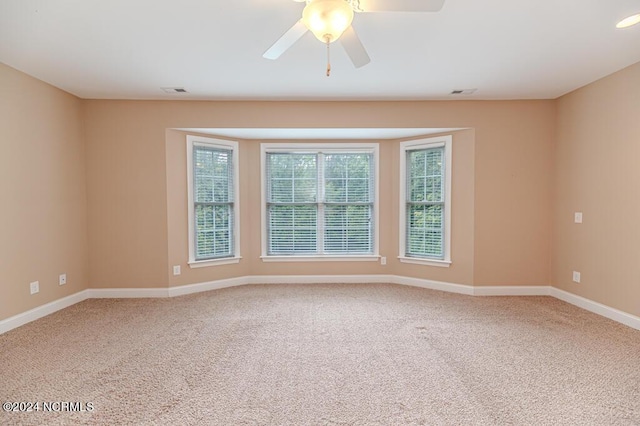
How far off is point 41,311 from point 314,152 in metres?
3.84

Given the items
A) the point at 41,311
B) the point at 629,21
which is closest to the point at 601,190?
the point at 629,21

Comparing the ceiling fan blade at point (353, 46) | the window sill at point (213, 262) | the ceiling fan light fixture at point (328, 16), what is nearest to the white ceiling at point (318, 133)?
the window sill at point (213, 262)

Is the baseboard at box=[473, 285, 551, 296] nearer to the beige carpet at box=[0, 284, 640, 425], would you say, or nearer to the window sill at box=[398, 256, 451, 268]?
the beige carpet at box=[0, 284, 640, 425]

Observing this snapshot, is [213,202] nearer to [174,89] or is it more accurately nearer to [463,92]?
[174,89]

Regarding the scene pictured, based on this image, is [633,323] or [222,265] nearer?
[633,323]

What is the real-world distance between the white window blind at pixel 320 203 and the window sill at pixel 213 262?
0.55 m

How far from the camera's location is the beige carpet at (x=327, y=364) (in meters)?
1.86

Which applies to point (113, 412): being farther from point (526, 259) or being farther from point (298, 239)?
point (526, 259)

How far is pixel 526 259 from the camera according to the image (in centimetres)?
414

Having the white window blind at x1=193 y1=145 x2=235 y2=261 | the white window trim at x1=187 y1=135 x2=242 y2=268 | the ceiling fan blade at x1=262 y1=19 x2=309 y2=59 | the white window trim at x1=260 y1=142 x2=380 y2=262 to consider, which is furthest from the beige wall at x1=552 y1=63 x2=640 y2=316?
the white window blind at x1=193 y1=145 x2=235 y2=261

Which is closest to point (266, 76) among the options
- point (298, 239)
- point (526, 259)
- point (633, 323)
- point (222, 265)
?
point (298, 239)

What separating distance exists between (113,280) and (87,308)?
489 mm

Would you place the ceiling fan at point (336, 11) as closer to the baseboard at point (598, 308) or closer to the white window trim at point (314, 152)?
the white window trim at point (314, 152)

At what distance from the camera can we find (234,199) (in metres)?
4.57
